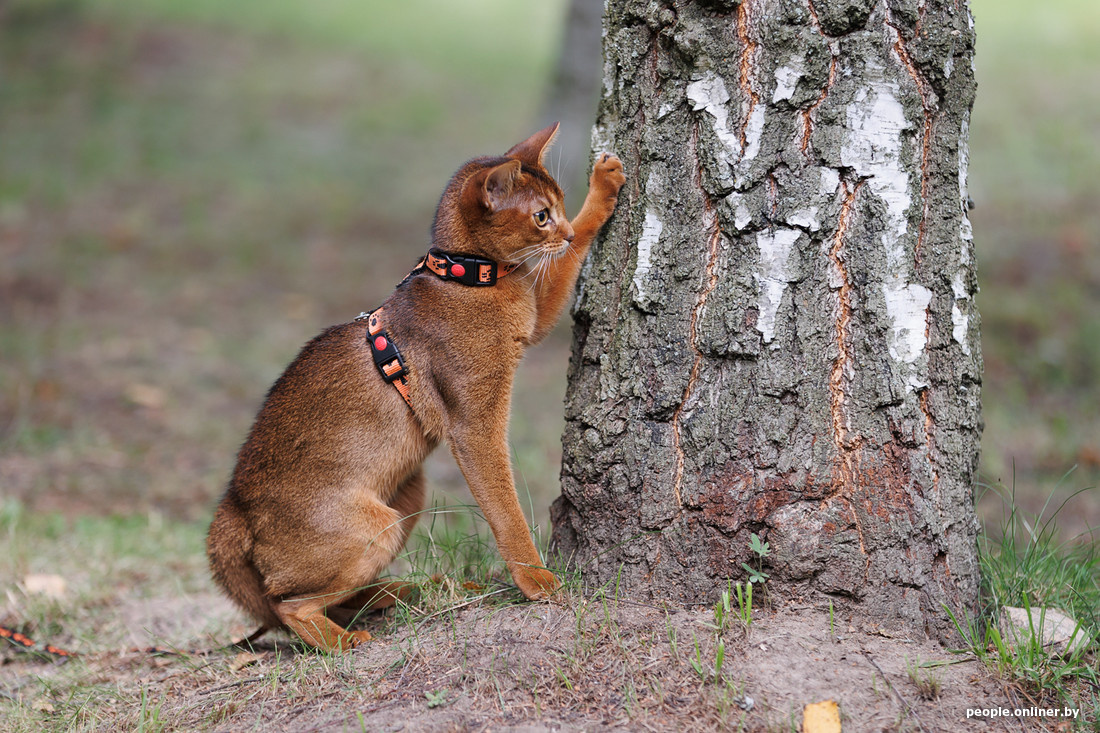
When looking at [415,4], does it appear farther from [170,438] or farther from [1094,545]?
[1094,545]

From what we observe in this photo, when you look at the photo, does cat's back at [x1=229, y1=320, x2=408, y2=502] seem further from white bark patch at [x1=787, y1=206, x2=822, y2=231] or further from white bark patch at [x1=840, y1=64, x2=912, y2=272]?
white bark patch at [x1=840, y1=64, x2=912, y2=272]

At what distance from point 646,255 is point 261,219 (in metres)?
8.40

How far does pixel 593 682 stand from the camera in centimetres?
229

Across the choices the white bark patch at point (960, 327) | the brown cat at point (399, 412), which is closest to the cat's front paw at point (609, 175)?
the brown cat at point (399, 412)

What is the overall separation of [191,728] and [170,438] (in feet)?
12.6

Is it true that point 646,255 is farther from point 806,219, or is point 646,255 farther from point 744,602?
point 744,602

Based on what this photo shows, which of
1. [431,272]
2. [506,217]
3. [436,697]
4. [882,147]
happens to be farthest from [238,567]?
[882,147]

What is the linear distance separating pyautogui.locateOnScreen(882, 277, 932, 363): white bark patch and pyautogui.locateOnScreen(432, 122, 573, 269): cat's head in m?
1.00

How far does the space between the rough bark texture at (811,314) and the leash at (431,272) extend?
62 centimetres

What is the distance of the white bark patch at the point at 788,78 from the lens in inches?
96.0

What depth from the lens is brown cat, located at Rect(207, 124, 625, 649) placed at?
280 centimetres

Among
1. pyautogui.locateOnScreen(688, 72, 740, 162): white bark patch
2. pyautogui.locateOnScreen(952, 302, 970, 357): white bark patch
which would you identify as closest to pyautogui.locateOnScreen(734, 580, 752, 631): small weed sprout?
pyautogui.locateOnScreen(952, 302, 970, 357): white bark patch

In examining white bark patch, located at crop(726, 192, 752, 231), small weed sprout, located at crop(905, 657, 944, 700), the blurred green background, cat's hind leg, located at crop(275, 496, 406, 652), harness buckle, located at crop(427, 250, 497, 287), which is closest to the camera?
small weed sprout, located at crop(905, 657, 944, 700)

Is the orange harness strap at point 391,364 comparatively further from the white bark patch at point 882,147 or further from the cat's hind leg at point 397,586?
the white bark patch at point 882,147
